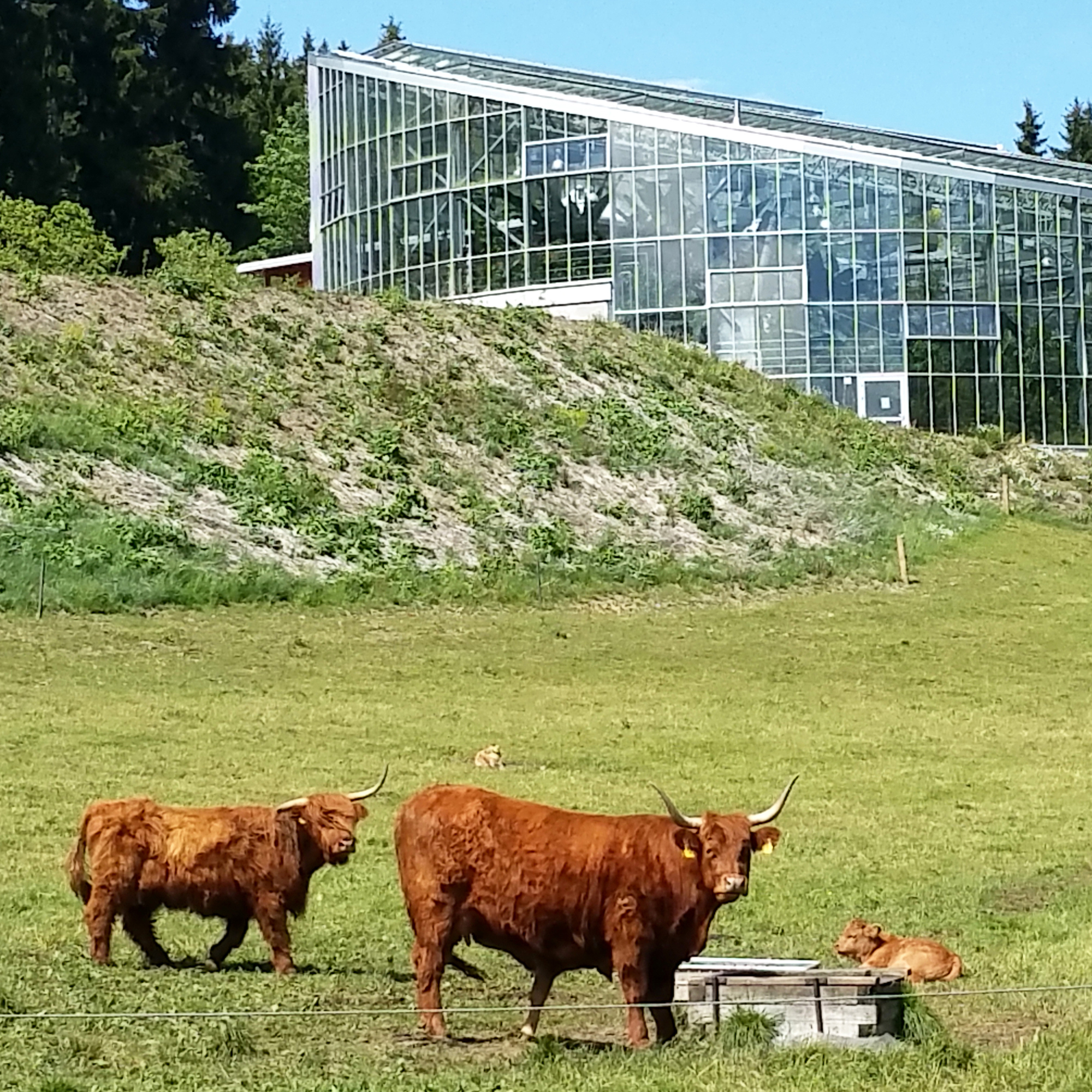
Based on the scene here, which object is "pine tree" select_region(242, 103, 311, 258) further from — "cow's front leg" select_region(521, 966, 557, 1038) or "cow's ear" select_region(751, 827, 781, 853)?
"cow's ear" select_region(751, 827, 781, 853)

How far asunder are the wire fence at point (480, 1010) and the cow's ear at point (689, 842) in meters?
0.80

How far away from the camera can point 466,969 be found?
42.4ft

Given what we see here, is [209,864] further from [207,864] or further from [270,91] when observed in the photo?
[270,91]

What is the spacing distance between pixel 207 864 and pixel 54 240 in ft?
153

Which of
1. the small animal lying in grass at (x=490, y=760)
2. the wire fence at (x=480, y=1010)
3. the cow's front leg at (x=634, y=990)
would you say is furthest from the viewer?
the small animal lying in grass at (x=490, y=760)

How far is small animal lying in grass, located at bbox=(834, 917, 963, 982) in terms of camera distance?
1362cm

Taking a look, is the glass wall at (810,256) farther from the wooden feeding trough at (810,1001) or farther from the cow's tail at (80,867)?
the wooden feeding trough at (810,1001)

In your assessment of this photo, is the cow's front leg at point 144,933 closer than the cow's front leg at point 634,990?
No

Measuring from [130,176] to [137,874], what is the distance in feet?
224

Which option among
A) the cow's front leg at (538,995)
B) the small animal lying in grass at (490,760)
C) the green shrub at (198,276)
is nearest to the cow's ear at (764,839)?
the cow's front leg at (538,995)

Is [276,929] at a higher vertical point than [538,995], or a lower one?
higher

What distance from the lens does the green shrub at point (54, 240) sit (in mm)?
56406

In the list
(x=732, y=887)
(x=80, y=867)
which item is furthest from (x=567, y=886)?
(x=80, y=867)

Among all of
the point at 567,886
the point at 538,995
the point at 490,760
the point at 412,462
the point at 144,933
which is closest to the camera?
the point at 567,886
